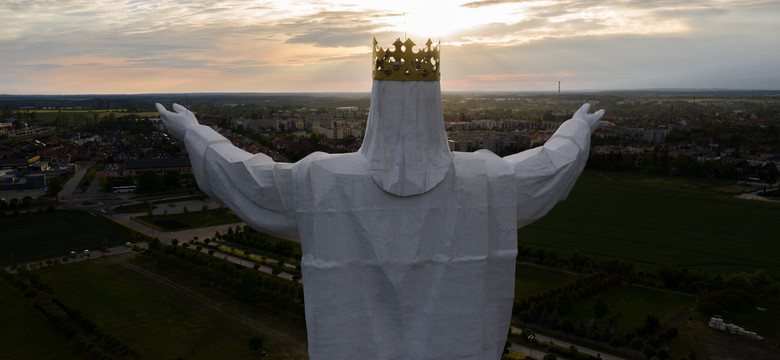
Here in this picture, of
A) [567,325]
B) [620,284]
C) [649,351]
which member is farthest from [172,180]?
[649,351]

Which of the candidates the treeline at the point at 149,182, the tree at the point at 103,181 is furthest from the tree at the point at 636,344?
the tree at the point at 103,181

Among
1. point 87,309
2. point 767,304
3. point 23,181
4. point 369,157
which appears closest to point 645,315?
point 767,304

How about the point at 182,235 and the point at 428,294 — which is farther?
the point at 182,235

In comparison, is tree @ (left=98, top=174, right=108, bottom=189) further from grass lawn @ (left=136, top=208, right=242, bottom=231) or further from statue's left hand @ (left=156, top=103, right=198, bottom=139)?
statue's left hand @ (left=156, top=103, right=198, bottom=139)

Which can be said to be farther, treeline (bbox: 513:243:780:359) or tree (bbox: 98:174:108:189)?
tree (bbox: 98:174:108:189)

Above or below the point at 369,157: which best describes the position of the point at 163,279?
below

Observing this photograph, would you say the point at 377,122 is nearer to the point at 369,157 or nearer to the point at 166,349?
the point at 369,157

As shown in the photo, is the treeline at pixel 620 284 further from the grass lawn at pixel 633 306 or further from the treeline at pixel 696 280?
the grass lawn at pixel 633 306

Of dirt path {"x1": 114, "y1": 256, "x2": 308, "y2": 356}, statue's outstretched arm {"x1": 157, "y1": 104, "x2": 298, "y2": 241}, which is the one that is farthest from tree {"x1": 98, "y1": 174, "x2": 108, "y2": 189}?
statue's outstretched arm {"x1": 157, "y1": 104, "x2": 298, "y2": 241}
